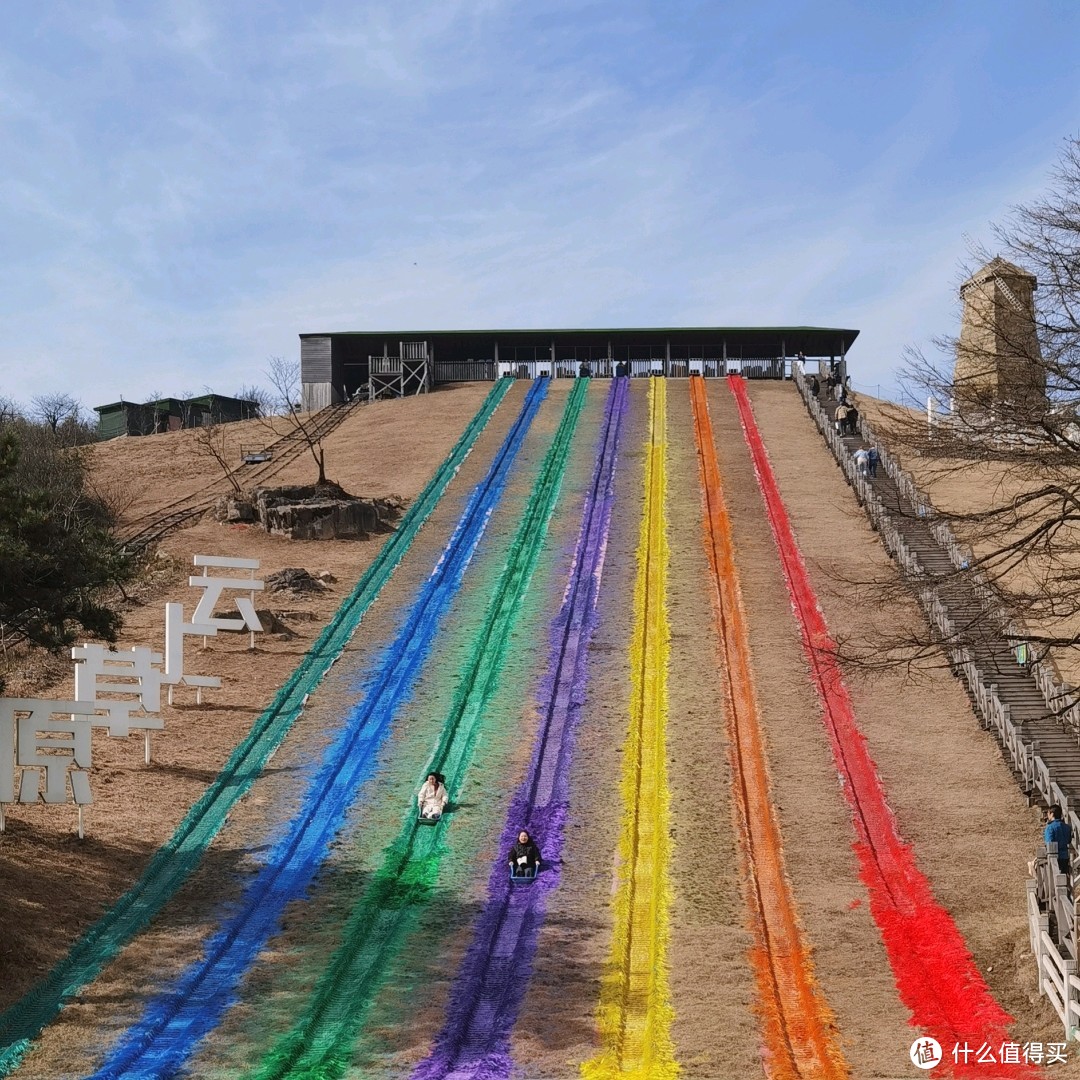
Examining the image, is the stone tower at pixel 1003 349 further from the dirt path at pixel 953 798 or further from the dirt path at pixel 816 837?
the dirt path at pixel 816 837

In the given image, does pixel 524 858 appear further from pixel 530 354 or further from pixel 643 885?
pixel 530 354

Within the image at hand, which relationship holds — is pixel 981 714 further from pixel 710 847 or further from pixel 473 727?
pixel 473 727

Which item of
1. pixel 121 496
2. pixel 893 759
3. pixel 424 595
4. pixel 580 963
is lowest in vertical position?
pixel 580 963

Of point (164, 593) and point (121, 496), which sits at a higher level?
point (121, 496)

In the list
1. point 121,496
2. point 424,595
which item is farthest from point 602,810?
point 121,496

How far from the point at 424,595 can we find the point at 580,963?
19413mm

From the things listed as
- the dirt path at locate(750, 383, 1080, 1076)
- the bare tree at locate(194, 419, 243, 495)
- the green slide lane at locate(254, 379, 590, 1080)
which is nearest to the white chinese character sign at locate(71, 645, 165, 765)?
the green slide lane at locate(254, 379, 590, 1080)

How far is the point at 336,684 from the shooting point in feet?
105

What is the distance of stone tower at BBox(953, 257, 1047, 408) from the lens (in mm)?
17031

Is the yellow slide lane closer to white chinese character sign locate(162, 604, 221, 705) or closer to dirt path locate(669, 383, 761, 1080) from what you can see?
dirt path locate(669, 383, 761, 1080)

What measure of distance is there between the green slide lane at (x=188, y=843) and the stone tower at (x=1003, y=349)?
1420 cm

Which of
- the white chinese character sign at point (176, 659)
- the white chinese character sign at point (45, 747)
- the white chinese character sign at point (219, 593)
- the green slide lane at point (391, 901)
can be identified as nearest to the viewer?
the green slide lane at point (391, 901)

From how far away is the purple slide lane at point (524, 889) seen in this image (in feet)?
55.7

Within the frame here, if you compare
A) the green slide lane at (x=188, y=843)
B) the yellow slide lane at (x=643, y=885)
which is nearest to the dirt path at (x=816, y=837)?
the yellow slide lane at (x=643, y=885)
